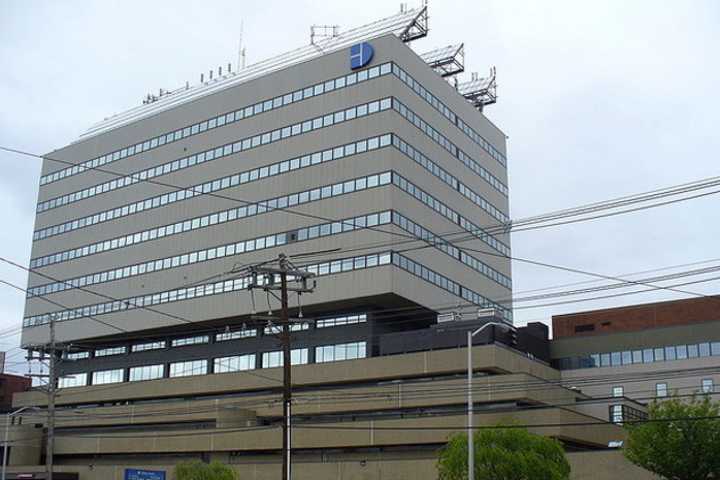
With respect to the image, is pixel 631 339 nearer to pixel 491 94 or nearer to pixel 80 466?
pixel 491 94

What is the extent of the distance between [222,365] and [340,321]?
14.0 metres

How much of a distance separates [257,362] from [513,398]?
2647cm

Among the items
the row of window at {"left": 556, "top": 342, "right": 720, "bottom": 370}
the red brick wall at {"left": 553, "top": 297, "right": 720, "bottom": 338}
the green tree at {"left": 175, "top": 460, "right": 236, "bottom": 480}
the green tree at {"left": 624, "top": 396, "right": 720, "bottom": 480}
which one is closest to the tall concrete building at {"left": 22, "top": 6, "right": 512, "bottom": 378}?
the red brick wall at {"left": 553, "top": 297, "right": 720, "bottom": 338}

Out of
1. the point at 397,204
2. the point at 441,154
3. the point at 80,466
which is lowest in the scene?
the point at 80,466

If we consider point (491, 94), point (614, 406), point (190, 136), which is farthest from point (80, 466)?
point (491, 94)

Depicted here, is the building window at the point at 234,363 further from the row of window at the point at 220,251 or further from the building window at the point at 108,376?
the building window at the point at 108,376

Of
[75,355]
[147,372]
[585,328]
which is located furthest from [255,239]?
[585,328]

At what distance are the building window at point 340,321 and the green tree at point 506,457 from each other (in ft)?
105

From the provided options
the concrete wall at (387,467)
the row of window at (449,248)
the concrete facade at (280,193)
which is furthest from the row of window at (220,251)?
the concrete wall at (387,467)

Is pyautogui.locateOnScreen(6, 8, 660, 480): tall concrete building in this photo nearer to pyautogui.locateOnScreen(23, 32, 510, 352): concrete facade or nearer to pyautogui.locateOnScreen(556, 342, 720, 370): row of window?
pyautogui.locateOnScreen(23, 32, 510, 352): concrete facade

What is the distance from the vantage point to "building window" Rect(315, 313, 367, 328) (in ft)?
263

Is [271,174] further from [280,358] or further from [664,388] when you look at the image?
[664,388]

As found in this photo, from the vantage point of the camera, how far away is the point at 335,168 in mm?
81125

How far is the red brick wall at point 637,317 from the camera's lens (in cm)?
8369
